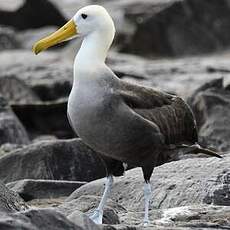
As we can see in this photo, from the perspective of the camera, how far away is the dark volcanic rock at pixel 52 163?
33.3 ft

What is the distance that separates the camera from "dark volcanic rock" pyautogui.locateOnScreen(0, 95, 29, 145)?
42.6 feet

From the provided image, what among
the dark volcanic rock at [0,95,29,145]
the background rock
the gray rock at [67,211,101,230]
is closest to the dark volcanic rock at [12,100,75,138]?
the dark volcanic rock at [0,95,29,145]

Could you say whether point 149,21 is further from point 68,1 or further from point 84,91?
point 84,91

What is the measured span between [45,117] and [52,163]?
464cm

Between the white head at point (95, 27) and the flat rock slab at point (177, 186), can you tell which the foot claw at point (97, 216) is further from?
the white head at point (95, 27)

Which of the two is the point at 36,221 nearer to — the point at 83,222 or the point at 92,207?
the point at 83,222

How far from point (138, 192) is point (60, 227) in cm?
294

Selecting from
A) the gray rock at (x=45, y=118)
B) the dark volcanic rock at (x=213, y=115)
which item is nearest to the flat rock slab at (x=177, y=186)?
the dark volcanic rock at (x=213, y=115)

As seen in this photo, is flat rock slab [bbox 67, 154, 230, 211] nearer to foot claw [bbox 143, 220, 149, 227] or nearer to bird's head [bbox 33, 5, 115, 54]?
foot claw [bbox 143, 220, 149, 227]

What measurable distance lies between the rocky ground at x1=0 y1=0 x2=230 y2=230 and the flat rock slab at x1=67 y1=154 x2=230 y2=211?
11 millimetres

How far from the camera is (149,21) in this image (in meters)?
23.1

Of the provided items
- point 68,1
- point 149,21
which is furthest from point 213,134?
point 68,1

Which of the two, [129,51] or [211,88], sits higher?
[211,88]

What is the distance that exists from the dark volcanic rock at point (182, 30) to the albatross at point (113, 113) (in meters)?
14.6
